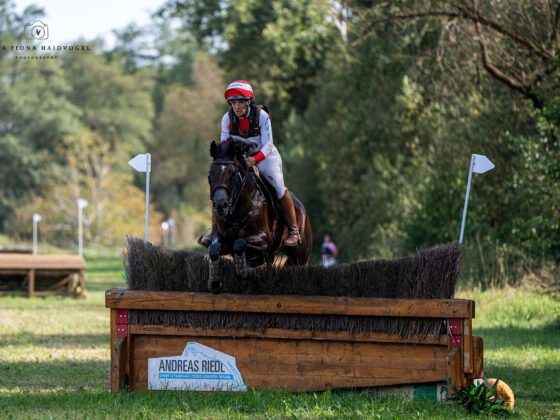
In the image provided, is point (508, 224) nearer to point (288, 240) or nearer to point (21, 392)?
point (288, 240)

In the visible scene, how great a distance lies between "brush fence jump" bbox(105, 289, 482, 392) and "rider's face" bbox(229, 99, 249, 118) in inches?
71.2

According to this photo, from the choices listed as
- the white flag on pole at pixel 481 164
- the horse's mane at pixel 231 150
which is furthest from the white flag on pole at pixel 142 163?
the white flag on pole at pixel 481 164

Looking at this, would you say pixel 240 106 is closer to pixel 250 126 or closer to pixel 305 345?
pixel 250 126

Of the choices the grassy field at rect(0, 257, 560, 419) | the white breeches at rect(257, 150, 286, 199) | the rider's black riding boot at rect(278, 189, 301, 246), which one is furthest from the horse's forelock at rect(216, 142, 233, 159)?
the grassy field at rect(0, 257, 560, 419)

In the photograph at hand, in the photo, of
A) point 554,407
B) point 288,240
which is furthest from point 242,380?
point 554,407

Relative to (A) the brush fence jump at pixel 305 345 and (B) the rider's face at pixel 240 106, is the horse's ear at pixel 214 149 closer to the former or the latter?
(B) the rider's face at pixel 240 106

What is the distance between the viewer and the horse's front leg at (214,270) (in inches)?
262

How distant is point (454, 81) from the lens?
20344mm

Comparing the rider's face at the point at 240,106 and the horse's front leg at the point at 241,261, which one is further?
the rider's face at the point at 240,106

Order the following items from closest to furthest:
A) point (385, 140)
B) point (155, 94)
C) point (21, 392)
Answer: point (21, 392), point (385, 140), point (155, 94)

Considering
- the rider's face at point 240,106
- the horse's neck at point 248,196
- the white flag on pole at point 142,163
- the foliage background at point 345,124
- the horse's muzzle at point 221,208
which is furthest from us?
the foliage background at point 345,124

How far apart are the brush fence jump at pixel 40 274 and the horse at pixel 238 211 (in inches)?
461

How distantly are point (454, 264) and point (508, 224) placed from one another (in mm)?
11796

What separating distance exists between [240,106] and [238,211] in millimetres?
1060
